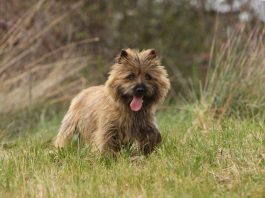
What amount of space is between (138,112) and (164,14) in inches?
339

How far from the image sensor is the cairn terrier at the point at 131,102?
7418 mm

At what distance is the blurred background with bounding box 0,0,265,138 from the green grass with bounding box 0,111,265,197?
361 centimetres

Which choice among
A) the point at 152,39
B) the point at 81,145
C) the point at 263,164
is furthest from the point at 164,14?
the point at 263,164

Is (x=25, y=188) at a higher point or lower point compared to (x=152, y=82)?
lower

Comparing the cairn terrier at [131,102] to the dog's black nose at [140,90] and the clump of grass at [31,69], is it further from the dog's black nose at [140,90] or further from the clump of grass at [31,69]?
the clump of grass at [31,69]

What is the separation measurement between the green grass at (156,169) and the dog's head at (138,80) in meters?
0.51

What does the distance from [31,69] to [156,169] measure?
229 inches

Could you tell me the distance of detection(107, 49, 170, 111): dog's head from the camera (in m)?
7.36

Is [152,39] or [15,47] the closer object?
[15,47]

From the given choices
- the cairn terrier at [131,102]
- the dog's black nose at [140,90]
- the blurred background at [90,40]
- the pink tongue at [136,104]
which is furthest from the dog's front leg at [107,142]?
the blurred background at [90,40]

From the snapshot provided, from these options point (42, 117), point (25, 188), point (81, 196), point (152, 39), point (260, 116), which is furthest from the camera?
point (152, 39)

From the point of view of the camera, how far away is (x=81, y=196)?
222 inches

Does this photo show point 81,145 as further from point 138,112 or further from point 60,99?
point 60,99

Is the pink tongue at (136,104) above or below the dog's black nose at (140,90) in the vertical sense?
below
